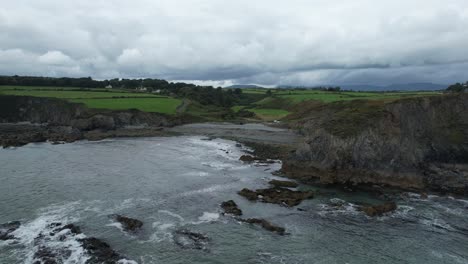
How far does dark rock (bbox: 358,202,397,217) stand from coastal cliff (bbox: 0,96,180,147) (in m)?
63.4

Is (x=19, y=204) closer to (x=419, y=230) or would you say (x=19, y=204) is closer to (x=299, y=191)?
(x=299, y=191)

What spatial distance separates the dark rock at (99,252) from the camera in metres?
28.2

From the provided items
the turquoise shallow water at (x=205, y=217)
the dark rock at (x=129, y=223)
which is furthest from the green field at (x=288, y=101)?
the dark rock at (x=129, y=223)

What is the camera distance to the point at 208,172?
5541 centimetres

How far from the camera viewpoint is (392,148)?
165ft

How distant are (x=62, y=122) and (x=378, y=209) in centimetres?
9660

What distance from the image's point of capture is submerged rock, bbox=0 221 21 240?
105 feet

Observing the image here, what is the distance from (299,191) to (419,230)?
13.8 m

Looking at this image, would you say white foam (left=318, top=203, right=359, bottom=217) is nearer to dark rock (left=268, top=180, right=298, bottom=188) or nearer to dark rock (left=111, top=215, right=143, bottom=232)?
dark rock (left=268, top=180, right=298, bottom=188)

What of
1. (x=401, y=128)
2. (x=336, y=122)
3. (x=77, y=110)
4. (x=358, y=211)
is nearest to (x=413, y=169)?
(x=401, y=128)

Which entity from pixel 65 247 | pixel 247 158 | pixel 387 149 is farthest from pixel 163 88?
pixel 65 247

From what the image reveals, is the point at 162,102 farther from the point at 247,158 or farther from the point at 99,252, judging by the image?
the point at 99,252

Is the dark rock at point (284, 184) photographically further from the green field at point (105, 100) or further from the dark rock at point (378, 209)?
the green field at point (105, 100)

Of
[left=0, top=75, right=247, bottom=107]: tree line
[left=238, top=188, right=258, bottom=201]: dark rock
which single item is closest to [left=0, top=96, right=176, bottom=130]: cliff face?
[left=0, top=75, right=247, bottom=107]: tree line
